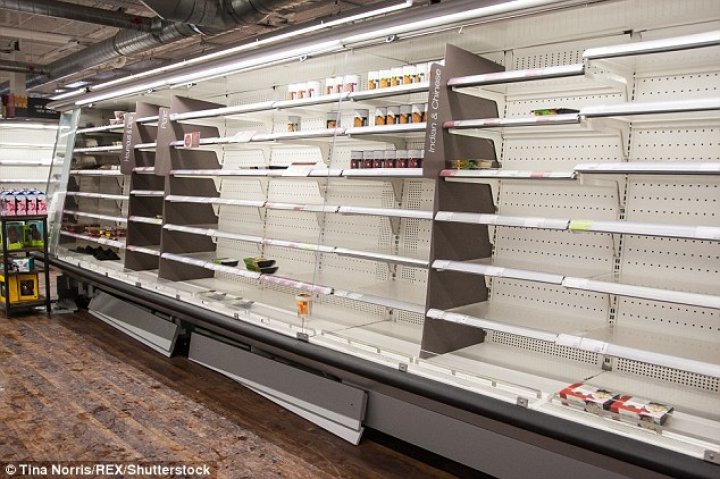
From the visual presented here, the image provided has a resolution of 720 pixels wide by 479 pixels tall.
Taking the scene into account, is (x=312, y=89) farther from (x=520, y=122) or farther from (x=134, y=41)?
(x=134, y=41)

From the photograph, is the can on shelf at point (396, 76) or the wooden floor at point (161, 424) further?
the can on shelf at point (396, 76)

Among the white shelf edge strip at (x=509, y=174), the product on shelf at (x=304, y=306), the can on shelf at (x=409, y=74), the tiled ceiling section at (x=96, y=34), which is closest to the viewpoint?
the white shelf edge strip at (x=509, y=174)

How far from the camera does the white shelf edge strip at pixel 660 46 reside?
2398 mm

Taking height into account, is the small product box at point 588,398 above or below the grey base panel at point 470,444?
above

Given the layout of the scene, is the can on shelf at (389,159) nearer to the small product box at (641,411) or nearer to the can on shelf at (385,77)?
the can on shelf at (385,77)

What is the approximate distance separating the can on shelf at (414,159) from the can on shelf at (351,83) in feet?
2.50

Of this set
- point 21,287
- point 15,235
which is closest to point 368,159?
point 15,235

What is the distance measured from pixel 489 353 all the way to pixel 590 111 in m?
1.51

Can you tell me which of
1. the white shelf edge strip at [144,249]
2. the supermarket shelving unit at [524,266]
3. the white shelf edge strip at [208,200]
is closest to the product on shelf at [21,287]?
the white shelf edge strip at [144,249]

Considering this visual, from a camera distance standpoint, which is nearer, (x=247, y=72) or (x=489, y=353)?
(x=489, y=353)

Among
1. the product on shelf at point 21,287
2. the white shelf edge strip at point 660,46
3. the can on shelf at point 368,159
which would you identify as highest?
the white shelf edge strip at point 660,46

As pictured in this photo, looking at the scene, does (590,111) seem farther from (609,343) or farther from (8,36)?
(8,36)

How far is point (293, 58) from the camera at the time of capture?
4.25m

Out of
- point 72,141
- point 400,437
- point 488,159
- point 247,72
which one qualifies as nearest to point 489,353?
point 400,437
